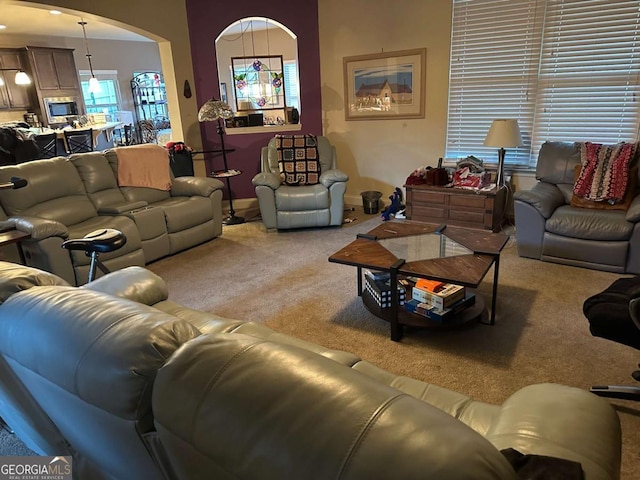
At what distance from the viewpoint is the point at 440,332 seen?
8.91 feet

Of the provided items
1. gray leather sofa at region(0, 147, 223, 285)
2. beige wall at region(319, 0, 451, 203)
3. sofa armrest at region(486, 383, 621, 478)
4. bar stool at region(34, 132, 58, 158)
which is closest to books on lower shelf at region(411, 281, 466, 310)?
sofa armrest at region(486, 383, 621, 478)

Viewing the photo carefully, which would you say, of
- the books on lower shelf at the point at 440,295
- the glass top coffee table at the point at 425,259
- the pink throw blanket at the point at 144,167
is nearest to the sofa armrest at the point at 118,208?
the pink throw blanket at the point at 144,167

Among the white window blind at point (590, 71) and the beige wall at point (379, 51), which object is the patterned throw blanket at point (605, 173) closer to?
the white window blind at point (590, 71)

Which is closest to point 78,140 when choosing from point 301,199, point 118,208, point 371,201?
point 118,208

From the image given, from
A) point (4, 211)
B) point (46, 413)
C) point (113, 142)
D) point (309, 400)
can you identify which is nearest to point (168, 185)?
point (4, 211)

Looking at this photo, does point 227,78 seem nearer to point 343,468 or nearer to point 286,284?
point 286,284

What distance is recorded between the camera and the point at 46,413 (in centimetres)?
130

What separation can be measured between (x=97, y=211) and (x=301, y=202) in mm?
1968

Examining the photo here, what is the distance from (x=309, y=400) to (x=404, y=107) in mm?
5050

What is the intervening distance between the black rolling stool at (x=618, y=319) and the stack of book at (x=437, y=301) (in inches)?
28.1

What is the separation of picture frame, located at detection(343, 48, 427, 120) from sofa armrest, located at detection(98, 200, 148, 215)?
2923mm

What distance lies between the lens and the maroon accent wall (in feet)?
17.6

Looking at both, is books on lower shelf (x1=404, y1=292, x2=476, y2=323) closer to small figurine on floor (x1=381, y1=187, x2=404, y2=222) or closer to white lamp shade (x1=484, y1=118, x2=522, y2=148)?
white lamp shade (x1=484, y1=118, x2=522, y2=148)

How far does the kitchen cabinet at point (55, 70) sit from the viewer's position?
8.71 metres
